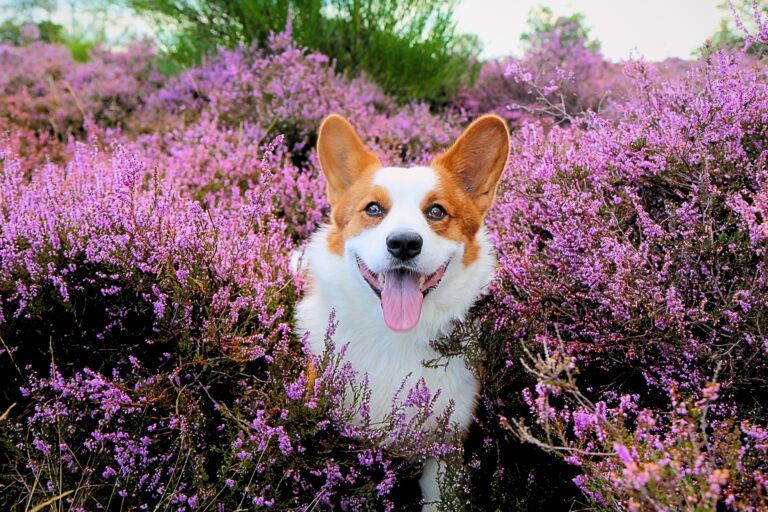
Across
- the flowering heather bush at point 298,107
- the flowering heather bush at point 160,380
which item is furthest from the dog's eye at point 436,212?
the flowering heather bush at point 298,107

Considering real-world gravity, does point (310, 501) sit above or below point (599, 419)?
below

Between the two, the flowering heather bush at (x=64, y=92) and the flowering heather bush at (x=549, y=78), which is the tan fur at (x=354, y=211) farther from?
the flowering heather bush at (x=549, y=78)

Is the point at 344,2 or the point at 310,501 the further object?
the point at 344,2

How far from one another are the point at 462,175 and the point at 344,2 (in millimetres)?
5896

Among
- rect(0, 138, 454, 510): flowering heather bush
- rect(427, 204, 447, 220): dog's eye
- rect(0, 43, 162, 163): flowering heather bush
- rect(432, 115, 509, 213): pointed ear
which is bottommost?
rect(0, 43, 162, 163): flowering heather bush

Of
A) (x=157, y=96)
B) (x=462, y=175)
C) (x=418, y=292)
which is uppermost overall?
(x=462, y=175)

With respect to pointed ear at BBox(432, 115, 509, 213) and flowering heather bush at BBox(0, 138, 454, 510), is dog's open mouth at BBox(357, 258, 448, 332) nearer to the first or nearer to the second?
flowering heather bush at BBox(0, 138, 454, 510)

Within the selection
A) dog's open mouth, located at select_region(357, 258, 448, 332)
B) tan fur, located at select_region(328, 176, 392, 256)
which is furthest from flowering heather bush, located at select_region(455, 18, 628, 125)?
dog's open mouth, located at select_region(357, 258, 448, 332)

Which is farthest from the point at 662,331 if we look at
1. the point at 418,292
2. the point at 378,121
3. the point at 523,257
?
the point at 378,121

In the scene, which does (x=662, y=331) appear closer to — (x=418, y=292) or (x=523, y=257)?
(x=523, y=257)

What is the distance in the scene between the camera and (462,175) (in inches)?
110

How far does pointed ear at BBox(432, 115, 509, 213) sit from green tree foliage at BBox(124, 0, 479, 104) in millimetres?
5222

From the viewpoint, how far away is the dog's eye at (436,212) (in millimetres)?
2539

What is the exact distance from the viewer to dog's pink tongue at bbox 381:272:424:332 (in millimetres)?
2340
